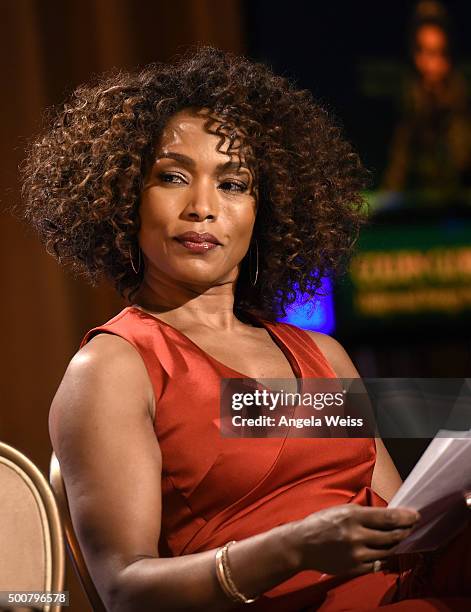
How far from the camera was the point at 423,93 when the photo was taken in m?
3.52

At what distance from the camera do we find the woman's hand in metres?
1.11

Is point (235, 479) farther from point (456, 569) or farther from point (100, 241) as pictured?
point (100, 241)

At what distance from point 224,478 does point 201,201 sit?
414mm

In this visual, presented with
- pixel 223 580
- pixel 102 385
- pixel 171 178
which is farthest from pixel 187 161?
pixel 223 580

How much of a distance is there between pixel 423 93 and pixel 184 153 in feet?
7.00

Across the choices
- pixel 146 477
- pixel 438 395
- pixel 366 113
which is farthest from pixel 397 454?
pixel 366 113

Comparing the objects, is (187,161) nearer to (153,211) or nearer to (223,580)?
(153,211)

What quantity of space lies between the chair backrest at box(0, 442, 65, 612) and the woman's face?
1.18ft

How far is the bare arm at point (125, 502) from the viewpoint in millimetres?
1198

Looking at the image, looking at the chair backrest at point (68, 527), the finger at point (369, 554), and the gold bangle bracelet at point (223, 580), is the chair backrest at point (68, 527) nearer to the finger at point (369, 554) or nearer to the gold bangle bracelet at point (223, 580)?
the gold bangle bracelet at point (223, 580)

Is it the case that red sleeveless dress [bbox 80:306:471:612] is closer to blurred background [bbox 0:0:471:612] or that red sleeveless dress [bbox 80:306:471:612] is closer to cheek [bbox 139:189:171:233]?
cheek [bbox 139:189:171:233]

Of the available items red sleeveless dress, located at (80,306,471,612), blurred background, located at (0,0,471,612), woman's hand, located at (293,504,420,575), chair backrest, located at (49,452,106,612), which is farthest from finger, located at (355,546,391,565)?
blurred background, located at (0,0,471,612)

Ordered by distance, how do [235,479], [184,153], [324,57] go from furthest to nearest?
[324,57] → [184,153] → [235,479]

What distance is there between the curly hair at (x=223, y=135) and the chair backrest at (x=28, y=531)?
331mm
